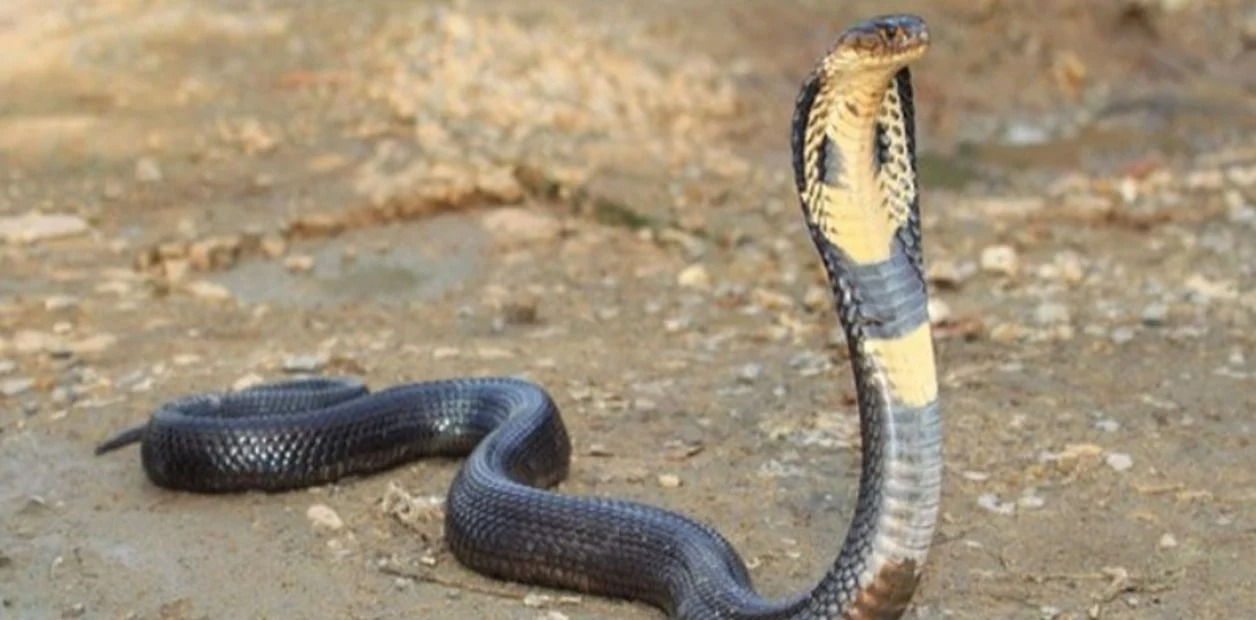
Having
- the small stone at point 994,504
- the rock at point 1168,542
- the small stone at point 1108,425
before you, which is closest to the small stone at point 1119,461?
the small stone at point 1108,425

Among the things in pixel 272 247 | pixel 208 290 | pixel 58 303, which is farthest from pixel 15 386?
pixel 272 247

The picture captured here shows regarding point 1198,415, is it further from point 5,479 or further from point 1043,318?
point 5,479

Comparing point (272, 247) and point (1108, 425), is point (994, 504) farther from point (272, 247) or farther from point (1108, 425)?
point (272, 247)

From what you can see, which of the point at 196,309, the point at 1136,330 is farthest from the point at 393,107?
the point at 1136,330

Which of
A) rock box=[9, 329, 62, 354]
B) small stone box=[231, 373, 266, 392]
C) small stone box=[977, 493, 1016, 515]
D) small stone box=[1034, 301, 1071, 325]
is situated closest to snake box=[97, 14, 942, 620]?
small stone box=[231, 373, 266, 392]

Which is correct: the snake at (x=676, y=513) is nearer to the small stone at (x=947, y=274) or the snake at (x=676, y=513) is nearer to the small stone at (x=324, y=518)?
the small stone at (x=324, y=518)

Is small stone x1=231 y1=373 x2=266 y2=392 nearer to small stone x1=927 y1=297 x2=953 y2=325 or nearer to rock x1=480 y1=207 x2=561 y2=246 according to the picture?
rock x1=480 y1=207 x2=561 y2=246
